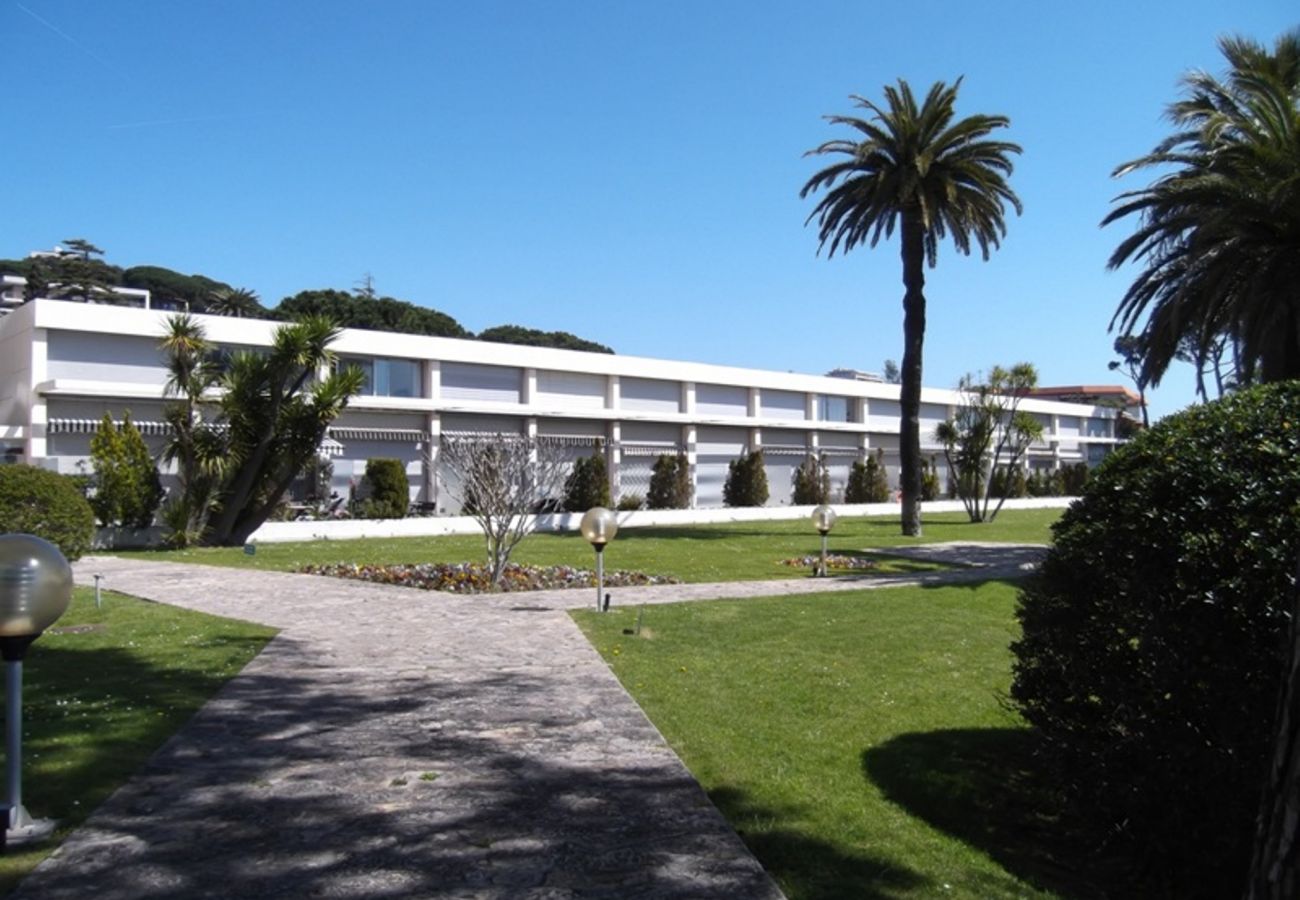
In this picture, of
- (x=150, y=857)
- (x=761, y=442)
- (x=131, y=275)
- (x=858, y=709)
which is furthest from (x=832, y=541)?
(x=131, y=275)

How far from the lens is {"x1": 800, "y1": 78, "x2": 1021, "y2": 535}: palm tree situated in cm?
2530

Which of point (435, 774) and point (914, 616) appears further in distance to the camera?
point (914, 616)

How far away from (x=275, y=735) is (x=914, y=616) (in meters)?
7.81

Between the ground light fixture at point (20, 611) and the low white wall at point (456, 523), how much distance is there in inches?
537

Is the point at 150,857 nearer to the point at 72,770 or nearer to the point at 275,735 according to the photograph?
the point at 72,770

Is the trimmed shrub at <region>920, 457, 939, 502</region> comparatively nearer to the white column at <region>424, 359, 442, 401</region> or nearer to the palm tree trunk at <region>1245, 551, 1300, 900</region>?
the white column at <region>424, 359, 442, 401</region>

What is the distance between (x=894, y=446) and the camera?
57.5 m

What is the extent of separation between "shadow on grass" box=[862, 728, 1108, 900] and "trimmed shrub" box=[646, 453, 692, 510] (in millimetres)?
31157

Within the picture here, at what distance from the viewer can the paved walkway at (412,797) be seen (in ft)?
13.1

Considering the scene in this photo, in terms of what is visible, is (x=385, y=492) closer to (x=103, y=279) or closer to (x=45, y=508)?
(x=45, y=508)

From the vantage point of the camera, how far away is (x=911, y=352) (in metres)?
26.9

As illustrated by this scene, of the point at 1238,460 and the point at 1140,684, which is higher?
the point at 1238,460

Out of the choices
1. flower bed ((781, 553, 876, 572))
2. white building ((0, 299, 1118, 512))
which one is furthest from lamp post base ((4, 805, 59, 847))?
white building ((0, 299, 1118, 512))

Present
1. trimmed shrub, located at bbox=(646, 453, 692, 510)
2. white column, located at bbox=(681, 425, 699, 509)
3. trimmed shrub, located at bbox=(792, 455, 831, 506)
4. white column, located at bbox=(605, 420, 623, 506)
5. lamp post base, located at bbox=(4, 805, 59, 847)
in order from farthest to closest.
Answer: white column, located at bbox=(681, 425, 699, 509)
trimmed shrub, located at bbox=(792, 455, 831, 506)
white column, located at bbox=(605, 420, 623, 506)
trimmed shrub, located at bbox=(646, 453, 692, 510)
lamp post base, located at bbox=(4, 805, 59, 847)
